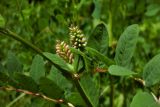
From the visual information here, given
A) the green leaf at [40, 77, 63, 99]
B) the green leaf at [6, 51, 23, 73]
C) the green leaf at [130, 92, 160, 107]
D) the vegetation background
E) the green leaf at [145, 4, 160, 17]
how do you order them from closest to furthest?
1. the green leaf at [130, 92, 160, 107]
2. the green leaf at [40, 77, 63, 99]
3. the green leaf at [6, 51, 23, 73]
4. the vegetation background
5. the green leaf at [145, 4, 160, 17]

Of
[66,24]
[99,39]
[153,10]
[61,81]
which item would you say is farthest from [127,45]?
[153,10]

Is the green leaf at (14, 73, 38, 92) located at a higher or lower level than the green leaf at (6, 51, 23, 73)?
lower

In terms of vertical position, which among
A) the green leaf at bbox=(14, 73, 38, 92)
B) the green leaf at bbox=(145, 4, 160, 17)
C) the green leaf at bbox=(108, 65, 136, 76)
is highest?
the green leaf at bbox=(145, 4, 160, 17)

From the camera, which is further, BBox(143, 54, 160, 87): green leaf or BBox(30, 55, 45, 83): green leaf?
BBox(30, 55, 45, 83): green leaf

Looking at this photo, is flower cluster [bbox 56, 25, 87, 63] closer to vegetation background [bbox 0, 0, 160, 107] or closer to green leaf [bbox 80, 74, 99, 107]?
green leaf [bbox 80, 74, 99, 107]

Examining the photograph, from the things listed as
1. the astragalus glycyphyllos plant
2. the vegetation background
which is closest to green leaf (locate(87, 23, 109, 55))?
the astragalus glycyphyllos plant

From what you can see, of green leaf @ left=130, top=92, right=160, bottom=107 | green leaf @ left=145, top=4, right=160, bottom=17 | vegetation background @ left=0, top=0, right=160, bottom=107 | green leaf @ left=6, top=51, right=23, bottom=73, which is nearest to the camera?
green leaf @ left=130, top=92, right=160, bottom=107
